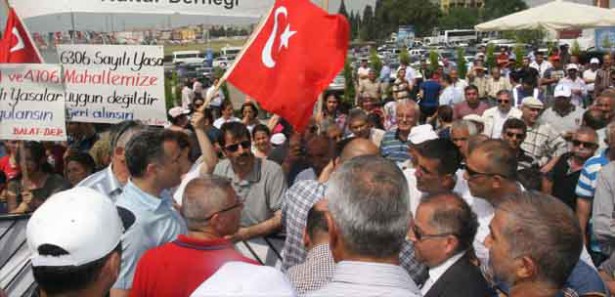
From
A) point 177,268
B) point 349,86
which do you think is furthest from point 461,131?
point 349,86

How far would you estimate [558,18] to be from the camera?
675 inches

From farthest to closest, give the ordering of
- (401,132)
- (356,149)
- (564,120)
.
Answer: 1. (564,120)
2. (401,132)
3. (356,149)

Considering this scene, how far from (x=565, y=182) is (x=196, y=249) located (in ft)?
12.7

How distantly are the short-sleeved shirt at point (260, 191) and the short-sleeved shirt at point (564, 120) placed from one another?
16.0 feet

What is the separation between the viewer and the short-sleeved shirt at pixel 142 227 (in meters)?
3.42

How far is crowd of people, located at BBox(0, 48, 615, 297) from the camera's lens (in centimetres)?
227

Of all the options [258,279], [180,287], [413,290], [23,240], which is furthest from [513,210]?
[23,240]

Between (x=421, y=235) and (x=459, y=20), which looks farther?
(x=459, y=20)

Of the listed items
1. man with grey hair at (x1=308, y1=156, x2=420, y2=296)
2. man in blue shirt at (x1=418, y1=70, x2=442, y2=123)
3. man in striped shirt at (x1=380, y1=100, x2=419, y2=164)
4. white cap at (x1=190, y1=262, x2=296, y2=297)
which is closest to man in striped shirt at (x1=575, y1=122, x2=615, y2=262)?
man in striped shirt at (x1=380, y1=100, x2=419, y2=164)

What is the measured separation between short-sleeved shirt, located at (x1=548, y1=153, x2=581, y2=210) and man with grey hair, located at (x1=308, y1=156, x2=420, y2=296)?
395cm

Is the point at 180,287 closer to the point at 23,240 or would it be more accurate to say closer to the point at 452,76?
the point at 23,240

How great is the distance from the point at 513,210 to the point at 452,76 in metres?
12.4

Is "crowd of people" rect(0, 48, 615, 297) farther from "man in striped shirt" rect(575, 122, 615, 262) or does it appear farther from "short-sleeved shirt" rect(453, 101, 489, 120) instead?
"short-sleeved shirt" rect(453, 101, 489, 120)

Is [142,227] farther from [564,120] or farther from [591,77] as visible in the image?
[591,77]
